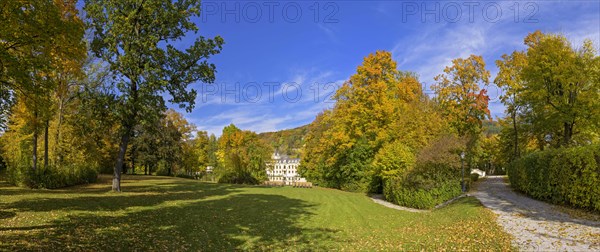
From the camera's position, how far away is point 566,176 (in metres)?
13.4

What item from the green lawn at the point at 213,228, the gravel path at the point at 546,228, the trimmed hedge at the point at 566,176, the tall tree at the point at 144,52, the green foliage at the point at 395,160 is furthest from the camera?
the green foliage at the point at 395,160

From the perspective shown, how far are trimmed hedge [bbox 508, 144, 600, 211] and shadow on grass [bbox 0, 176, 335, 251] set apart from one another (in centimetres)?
952

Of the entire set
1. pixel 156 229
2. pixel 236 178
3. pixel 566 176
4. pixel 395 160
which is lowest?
pixel 236 178

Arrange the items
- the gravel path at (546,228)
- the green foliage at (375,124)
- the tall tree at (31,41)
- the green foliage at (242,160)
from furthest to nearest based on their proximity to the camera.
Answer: the green foliage at (242,160) → the green foliage at (375,124) → the tall tree at (31,41) → the gravel path at (546,228)

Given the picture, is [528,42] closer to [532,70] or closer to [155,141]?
[532,70]

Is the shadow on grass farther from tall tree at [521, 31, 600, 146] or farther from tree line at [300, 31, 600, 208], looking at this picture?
tall tree at [521, 31, 600, 146]

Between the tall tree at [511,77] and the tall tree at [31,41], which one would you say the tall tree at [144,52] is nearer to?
the tall tree at [31,41]

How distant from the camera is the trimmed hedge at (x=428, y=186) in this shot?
20.6m

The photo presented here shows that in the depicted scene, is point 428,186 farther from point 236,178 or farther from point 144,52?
point 236,178

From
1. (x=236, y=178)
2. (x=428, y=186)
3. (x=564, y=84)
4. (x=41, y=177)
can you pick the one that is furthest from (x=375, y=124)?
(x=41, y=177)

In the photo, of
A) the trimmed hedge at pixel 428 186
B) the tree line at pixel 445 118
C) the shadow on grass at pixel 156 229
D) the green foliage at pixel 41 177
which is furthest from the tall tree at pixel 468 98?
the green foliage at pixel 41 177

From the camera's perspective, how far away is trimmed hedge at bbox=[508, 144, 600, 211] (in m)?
11.8

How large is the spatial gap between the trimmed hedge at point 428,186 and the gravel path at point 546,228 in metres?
6.31

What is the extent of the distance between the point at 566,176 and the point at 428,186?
7963 mm
